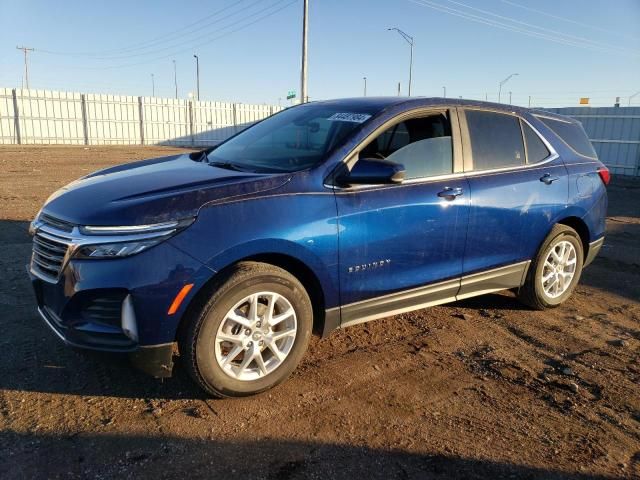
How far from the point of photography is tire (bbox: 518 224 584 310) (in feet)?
15.5

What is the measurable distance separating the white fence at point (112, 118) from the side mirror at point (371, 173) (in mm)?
27969

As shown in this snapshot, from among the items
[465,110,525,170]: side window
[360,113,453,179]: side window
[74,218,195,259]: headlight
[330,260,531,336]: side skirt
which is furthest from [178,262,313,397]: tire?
[465,110,525,170]: side window

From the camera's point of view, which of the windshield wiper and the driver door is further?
the windshield wiper

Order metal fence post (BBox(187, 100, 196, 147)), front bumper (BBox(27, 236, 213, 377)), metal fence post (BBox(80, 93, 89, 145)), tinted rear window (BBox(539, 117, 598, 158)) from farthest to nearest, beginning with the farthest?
metal fence post (BBox(187, 100, 196, 147)) < metal fence post (BBox(80, 93, 89, 145)) < tinted rear window (BBox(539, 117, 598, 158)) < front bumper (BBox(27, 236, 213, 377))

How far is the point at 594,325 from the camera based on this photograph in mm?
4680

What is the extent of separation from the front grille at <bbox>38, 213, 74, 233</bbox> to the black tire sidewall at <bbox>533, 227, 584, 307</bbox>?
3839 millimetres

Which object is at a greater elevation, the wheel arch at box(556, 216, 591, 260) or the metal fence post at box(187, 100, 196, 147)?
the metal fence post at box(187, 100, 196, 147)

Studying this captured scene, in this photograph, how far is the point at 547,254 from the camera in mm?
4746

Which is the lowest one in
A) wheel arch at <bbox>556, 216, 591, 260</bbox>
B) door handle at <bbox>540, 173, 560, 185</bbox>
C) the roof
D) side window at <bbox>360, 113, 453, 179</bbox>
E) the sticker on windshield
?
wheel arch at <bbox>556, 216, 591, 260</bbox>

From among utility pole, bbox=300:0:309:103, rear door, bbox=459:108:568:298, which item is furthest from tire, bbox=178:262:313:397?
utility pole, bbox=300:0:309:103

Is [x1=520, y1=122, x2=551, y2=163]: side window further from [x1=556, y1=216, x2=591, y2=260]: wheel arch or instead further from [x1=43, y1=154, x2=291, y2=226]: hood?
[x1=43, y1=154, x2=291, y2=226]: hood

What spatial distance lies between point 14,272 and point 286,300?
366 centimetres

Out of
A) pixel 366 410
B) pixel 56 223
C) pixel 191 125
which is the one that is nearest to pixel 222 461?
pixel 366 410

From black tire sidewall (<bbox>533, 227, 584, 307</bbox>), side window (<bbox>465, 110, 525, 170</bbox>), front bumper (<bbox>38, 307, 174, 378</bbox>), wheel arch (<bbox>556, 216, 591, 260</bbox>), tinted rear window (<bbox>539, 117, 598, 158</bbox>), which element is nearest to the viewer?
front bumper (<bbox>38, 307, 174, 378</bbox>)
